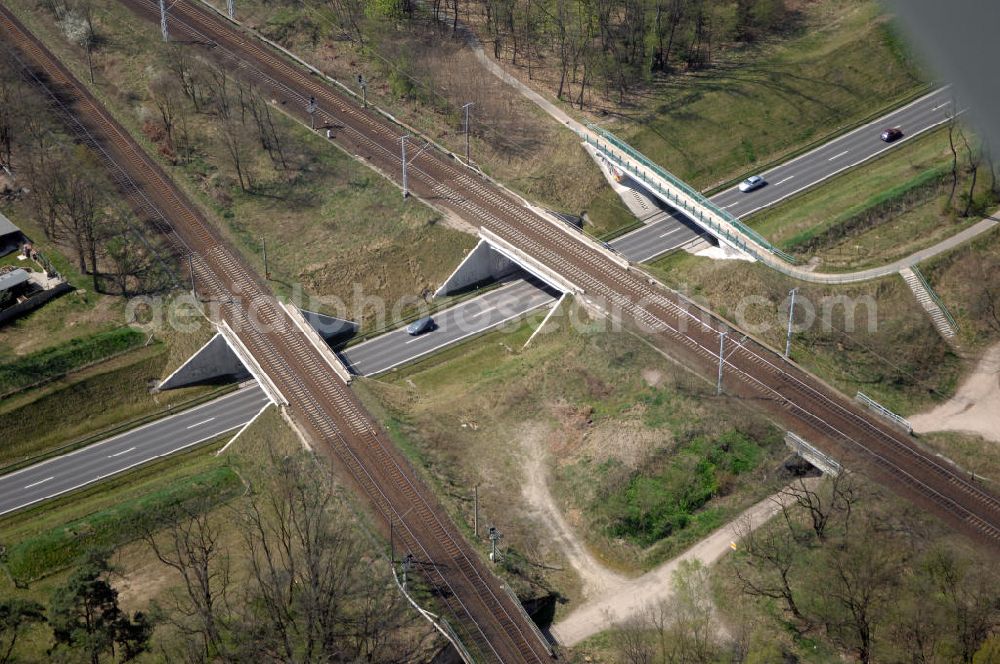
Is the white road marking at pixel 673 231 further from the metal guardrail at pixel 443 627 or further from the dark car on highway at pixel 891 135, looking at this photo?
the metal guardrail at pixel 443 627

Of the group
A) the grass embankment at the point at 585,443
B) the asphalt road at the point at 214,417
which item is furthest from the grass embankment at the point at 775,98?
the grass embankment at the point at 585,443

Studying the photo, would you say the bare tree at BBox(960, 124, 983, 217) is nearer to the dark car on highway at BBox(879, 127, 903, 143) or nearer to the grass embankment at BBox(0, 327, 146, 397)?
the dark car on highway at BBox(879, 127, 903, 143)

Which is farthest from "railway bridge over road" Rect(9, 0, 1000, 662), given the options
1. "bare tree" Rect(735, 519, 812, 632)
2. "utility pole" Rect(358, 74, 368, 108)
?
"bare tree" Rect(735, 519, 812, 632)

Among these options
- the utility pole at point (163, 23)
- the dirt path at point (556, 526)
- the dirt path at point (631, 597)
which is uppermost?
the utility pole at point (163, 23)

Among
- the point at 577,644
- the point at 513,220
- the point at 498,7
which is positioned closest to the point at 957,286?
the point at 513,220

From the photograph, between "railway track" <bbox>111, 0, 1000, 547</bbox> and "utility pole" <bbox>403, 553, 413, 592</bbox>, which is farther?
"railway track" <bbox>111, 0, 1000, 547</bbox>

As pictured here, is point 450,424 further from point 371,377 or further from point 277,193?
point 277,193
